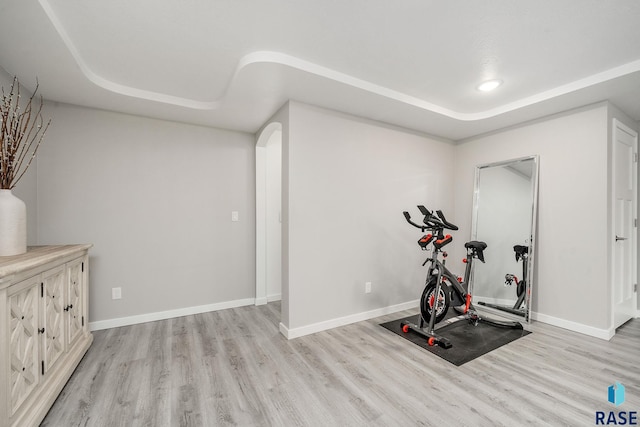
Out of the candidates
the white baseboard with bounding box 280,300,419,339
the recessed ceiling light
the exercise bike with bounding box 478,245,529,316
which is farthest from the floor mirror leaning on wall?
the recessed ceiling light

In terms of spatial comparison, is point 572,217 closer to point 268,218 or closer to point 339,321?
point 339,321

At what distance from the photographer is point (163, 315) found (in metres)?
3.18

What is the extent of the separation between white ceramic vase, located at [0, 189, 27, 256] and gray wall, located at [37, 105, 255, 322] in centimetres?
119

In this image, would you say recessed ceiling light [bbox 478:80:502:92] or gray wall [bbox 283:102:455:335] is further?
gray wall [bbox 283:102:455:335]

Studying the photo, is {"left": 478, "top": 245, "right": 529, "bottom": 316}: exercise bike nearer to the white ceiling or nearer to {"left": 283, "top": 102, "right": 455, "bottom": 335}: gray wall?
{"left": 283, "top": 102, "right": 455, "bottom": 335}: gray wall

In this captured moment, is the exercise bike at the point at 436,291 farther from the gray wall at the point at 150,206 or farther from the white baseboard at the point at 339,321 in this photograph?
the gray wall at the point at 150,206

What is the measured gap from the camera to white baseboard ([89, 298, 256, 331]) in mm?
2895

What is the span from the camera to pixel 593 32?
1845 millimetres

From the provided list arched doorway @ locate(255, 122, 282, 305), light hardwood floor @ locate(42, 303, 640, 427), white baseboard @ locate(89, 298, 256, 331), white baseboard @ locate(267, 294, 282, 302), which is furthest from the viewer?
white baseboard @ locate(267, 294, 282, 302)

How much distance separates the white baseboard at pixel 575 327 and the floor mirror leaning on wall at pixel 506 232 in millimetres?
177

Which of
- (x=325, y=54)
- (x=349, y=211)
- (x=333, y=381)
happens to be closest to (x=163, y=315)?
(x=333, y=381)

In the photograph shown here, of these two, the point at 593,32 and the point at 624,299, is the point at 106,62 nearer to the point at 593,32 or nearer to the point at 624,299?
the point at 593,32

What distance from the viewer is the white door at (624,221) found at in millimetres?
2808

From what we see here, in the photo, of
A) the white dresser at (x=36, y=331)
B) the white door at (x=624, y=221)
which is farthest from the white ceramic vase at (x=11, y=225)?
the white door at (x=624, y=221)
